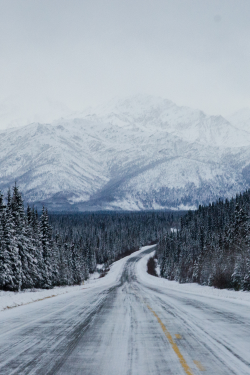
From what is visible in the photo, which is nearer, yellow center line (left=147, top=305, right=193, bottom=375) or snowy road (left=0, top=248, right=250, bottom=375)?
yellow center line (left=147, top=305, right=193, bottom=375)

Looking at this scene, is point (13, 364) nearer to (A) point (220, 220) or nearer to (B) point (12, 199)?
(B) point (12, 199)

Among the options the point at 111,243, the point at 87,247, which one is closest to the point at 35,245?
the point at 87,247

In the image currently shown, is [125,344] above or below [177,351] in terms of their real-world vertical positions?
below

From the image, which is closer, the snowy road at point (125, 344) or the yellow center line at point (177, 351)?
the yellow center line at point (177, 351)

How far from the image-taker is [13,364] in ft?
20.2

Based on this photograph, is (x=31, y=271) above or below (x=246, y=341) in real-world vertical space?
below

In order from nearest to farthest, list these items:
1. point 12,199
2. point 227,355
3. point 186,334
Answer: point 227,355 < point 186,334 < point 12,199

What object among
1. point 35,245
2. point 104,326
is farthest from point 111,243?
point 104,326

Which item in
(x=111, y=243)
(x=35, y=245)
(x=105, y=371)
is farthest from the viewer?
(x=111, y=243)

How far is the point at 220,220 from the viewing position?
109 meters

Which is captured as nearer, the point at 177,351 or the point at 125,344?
the point at 177,351

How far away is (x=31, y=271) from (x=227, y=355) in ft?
110

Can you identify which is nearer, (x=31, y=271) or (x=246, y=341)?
(x=246, y=341)

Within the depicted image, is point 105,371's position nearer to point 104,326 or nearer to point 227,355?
point 227,355
